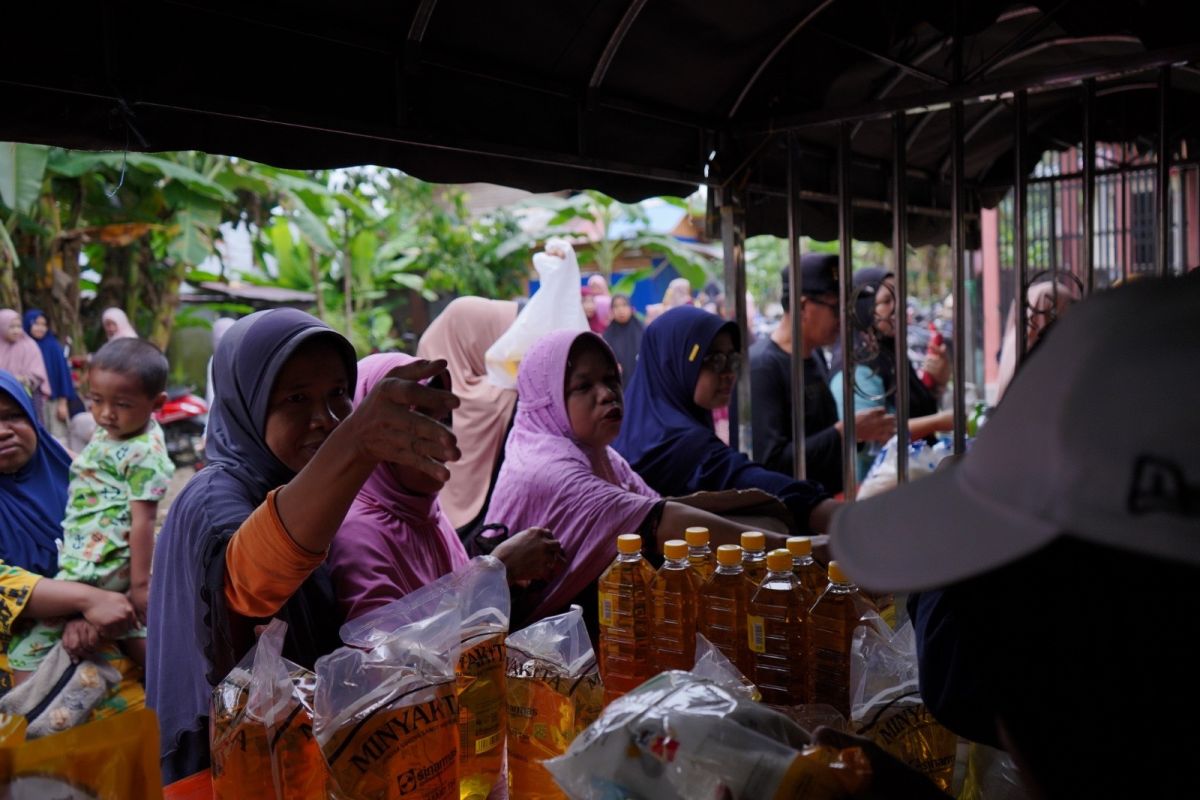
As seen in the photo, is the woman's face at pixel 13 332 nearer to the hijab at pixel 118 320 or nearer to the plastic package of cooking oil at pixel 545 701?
the hijab at pixel 118 320

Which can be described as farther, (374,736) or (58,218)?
(58,218)

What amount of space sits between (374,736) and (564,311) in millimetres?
3439

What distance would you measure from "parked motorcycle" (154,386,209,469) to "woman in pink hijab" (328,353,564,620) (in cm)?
886

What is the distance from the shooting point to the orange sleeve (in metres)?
1.49

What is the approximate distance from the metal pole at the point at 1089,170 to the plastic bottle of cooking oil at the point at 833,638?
2.15 meters

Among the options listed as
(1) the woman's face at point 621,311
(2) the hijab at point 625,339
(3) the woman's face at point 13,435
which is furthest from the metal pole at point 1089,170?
(1) the woman's face at point 621,311

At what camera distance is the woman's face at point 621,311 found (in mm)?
9297

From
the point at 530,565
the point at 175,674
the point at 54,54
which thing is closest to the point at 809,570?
the point at 530,565

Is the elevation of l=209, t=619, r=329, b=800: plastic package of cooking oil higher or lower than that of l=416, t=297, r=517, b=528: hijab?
lower

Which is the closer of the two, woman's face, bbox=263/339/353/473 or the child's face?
woman's face, bbox=263/339/353/473

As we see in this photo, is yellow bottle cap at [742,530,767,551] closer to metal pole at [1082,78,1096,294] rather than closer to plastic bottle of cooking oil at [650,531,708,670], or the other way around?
plastic bottle of cooking oil at [650,531,708,670]

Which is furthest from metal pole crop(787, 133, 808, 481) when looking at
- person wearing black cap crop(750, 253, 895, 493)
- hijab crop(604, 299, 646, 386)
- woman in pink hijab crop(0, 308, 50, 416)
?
woman in pink hijab crop(0, 308, 50, 416)

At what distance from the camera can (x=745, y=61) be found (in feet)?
11.3

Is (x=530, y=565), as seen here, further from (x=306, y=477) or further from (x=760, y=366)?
(x=760, y=366)
